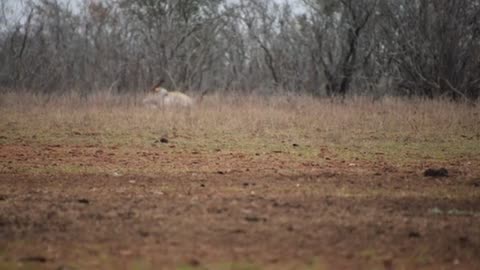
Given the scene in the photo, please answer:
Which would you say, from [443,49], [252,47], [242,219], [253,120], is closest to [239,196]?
[242,219]

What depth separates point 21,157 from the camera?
358 inches

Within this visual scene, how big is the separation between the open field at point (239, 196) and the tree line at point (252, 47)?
9245 mm

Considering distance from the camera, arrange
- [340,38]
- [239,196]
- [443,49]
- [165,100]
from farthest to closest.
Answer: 1. [340,38]
2. [443,49]
3. [165,100]
4. [239,196]

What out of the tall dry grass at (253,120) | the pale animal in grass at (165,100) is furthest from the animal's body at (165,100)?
the tall dry grass at (253,120)

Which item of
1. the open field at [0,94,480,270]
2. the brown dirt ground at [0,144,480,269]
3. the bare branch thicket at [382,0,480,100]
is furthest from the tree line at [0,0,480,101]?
the brown dirt ground at [0,144,480,269]

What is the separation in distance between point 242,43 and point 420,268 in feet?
102

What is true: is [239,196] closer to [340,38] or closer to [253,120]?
[253,120]

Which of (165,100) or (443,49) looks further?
(443,49)

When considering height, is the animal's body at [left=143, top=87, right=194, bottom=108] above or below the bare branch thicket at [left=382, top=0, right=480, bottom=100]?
below

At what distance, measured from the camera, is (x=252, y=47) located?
33.6m

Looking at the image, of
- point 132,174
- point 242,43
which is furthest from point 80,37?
point 132,174

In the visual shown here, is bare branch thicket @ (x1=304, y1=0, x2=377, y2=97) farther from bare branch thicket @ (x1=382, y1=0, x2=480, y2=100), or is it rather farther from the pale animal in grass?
the pale animal in grass

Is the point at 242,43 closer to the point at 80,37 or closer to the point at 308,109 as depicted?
the point at 80,37

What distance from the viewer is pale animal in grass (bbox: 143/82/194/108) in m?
18.5
